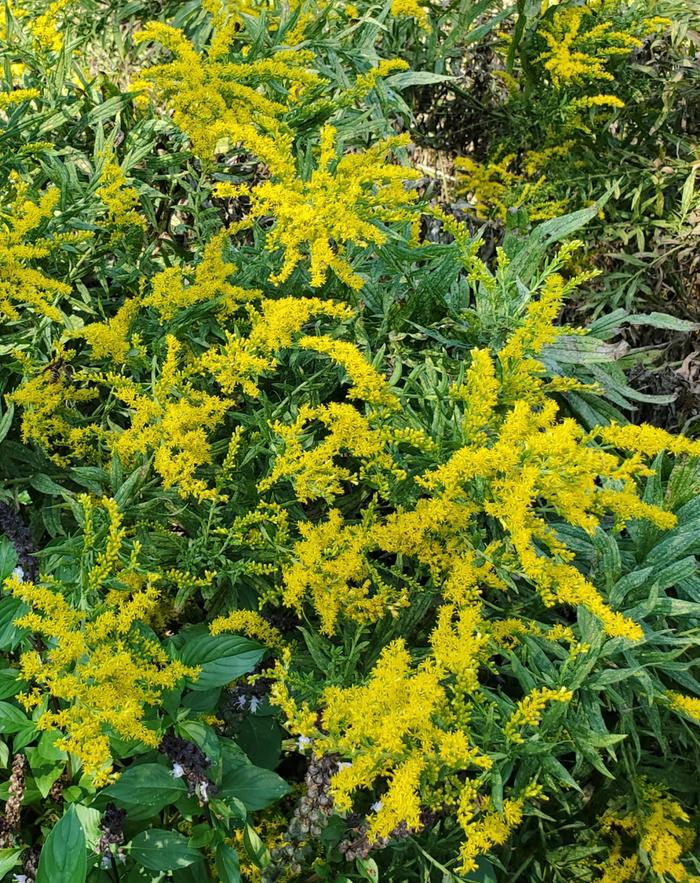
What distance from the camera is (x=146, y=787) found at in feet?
4.62

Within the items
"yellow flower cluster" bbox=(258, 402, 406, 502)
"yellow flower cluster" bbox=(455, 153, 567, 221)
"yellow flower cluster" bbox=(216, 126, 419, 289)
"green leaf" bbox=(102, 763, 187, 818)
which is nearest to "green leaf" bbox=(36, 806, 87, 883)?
"green leaf" bbox=(102, 763, 187, 818)

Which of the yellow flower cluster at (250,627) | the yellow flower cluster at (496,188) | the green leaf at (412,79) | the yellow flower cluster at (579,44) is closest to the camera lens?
the yellow flower cluster at (250,627)

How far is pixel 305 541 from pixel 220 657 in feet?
0.99

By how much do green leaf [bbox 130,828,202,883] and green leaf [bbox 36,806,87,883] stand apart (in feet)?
0.68

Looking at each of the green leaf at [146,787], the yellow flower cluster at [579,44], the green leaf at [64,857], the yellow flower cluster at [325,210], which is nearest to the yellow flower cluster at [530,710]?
the green leaf at [146,787]

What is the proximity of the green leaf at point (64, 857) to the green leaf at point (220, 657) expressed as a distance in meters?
0.34

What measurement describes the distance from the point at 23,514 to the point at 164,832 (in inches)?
36.3

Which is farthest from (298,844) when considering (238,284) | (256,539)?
(238,284)

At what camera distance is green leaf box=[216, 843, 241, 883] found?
1.44m

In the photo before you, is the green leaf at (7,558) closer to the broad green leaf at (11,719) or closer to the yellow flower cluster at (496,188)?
the broad green leaf at (11,719)

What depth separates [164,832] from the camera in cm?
149

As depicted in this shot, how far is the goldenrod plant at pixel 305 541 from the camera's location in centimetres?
139

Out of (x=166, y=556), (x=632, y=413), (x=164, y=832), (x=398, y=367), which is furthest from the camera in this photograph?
(x=632, y=413)

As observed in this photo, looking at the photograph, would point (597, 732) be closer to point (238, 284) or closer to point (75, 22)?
point (238, 284)
